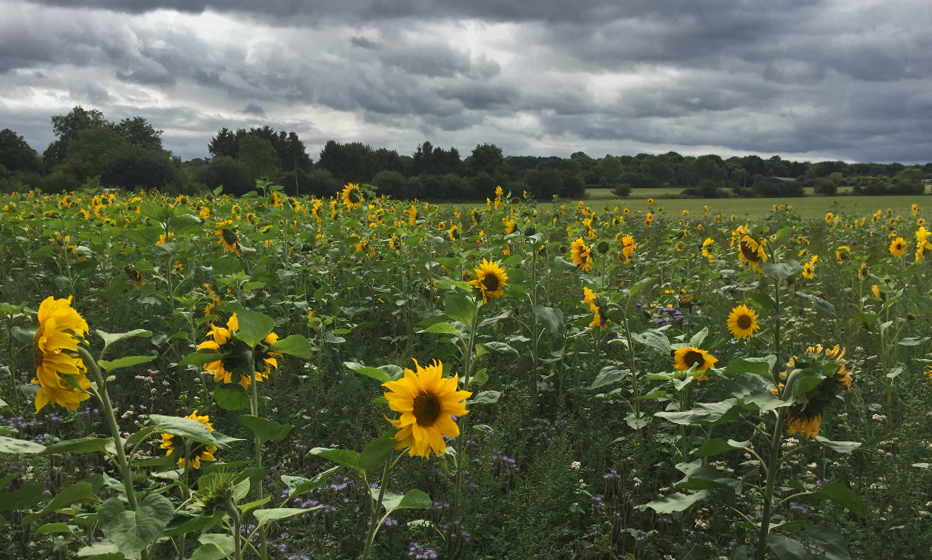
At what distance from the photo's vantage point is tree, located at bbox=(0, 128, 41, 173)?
4409 centimetres

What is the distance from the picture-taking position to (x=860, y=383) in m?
3.88

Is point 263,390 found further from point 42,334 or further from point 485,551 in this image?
point 42,334

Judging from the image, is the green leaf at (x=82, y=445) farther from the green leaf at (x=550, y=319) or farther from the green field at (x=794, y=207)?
the green field at (x=794, y=207)

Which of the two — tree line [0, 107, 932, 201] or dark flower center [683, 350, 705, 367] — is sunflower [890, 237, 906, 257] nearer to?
dark flower center [683, 350, 705, 367]

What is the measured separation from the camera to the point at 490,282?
305 centimetres

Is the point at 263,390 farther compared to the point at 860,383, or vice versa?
the point at 860,383

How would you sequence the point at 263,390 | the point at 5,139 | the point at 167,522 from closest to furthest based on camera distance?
the point at 167,522 → the point at 263,390 → the point at 5,139

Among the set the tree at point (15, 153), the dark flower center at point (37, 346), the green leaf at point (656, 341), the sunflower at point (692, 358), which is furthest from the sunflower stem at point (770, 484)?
the tree at point (15, 153)

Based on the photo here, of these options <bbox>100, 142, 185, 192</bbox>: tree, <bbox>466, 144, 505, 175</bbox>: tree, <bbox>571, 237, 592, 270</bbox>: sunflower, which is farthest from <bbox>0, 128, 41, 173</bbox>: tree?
<bbox>571, 237, 592, 270</bbox>: sunflower

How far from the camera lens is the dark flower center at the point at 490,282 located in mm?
3039

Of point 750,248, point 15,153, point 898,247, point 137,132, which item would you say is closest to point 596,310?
point 750,248

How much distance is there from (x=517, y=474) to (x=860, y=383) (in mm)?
2629

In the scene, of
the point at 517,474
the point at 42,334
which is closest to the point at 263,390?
the point at 517,474

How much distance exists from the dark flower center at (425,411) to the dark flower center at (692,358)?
1.59 meters
